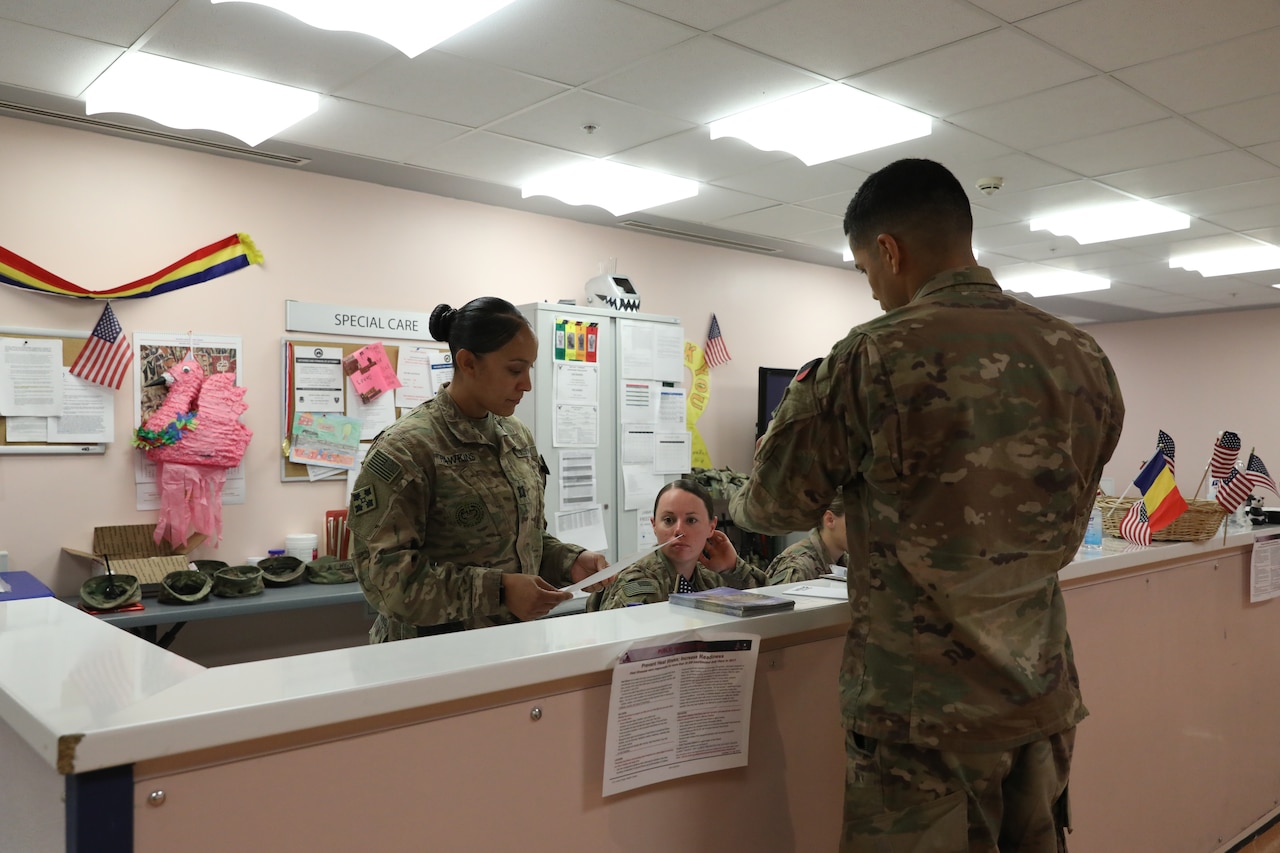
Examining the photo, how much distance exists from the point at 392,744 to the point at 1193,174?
473 cm

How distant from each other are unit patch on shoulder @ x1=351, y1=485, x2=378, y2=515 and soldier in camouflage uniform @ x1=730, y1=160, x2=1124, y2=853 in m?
0.84

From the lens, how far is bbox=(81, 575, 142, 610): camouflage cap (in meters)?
3.36

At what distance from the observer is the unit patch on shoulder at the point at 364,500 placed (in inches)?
74.3

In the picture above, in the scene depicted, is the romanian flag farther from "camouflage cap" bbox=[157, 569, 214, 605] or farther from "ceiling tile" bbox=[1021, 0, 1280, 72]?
"camouflage cap" bbox=[157, 569, 214, 605]

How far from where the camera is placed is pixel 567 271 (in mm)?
5387

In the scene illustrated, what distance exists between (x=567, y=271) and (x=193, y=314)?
2.04 m

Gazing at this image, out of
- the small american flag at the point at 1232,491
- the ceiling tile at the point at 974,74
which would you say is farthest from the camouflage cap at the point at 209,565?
the small american flag at the point at 1232,491

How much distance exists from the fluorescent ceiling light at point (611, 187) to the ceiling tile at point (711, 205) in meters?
0.12

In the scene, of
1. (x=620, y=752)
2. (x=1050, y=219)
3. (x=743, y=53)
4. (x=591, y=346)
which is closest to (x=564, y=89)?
(x=743, y=53)

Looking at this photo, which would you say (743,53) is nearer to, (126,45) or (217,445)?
(126,45)

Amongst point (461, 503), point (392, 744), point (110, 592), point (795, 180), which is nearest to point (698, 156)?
point (795, 180)

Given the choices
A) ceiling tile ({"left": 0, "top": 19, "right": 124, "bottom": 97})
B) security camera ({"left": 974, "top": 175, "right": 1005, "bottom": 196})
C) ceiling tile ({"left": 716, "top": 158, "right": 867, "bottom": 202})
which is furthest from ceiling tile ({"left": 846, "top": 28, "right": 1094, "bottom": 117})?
ceiling tile ({"left": 0, "top": 19, "right": 124, "bottom": 97})

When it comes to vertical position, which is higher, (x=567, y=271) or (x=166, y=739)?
(x=567, y=271)

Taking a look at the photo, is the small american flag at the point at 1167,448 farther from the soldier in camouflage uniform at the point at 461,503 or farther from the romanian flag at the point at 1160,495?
Answer: the soldier in camouflage uniform at the point at 461,503
